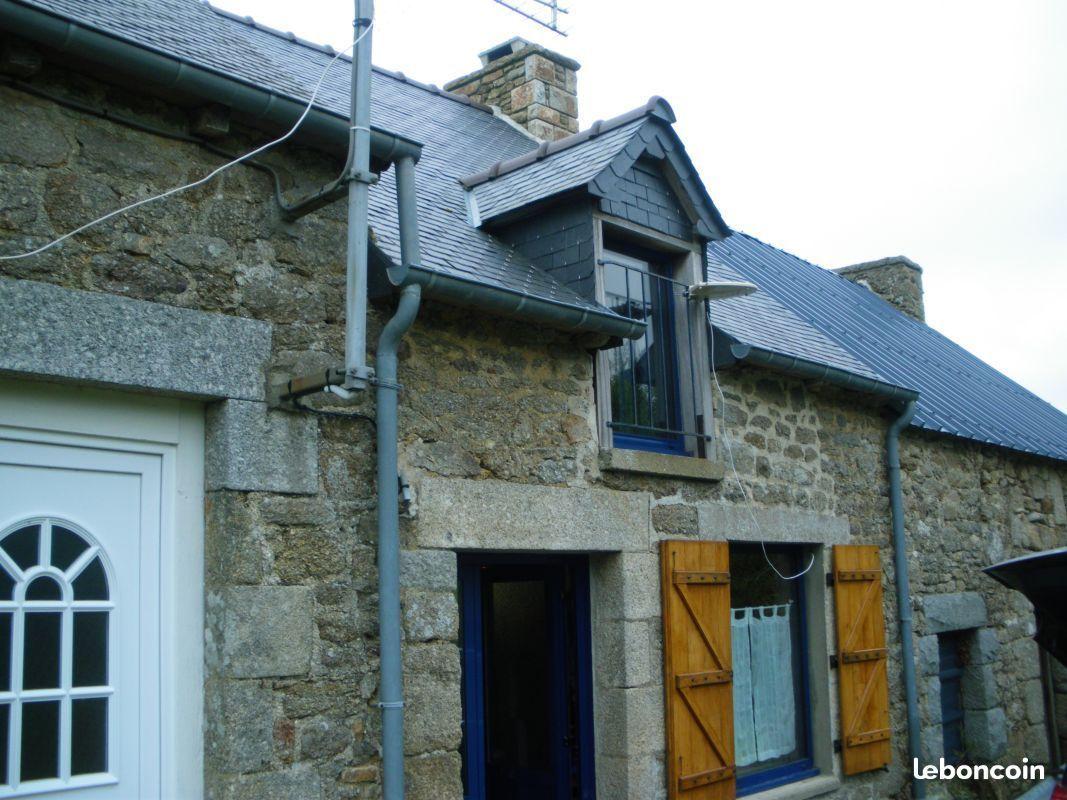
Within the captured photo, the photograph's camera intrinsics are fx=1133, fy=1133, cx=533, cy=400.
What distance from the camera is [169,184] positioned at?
4.31 metres

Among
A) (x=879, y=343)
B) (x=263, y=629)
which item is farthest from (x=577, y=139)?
(x=879, y=343)

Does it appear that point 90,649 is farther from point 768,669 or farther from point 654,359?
point 768,669

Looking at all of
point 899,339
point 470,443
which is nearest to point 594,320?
point 470,443

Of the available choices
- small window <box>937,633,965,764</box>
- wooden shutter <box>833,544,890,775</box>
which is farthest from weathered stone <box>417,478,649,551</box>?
small window <box>937,633,965,764</box>

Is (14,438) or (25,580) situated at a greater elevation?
(14,438)

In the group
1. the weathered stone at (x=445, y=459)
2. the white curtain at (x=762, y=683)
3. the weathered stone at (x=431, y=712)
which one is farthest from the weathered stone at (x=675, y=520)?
the weathered stone at (x=431, y=712)

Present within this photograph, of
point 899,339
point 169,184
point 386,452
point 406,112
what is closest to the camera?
point 169,184

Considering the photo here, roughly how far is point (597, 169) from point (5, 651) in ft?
13.0

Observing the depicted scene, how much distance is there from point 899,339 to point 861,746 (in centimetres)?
598

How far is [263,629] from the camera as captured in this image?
4.27 meters

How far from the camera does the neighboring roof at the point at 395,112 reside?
451cm

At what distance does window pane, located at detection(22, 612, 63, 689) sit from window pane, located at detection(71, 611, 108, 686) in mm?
68

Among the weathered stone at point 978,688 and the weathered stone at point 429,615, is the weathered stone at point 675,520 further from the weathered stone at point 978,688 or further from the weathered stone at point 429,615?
the weathered stone at point 978,688

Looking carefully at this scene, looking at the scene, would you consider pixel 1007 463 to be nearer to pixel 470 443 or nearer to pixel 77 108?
pixel 470 443
